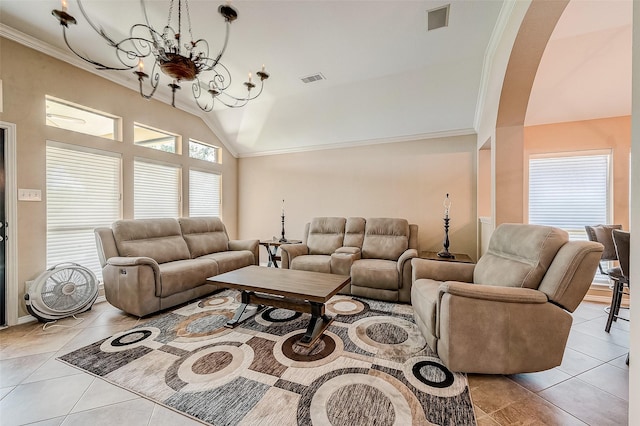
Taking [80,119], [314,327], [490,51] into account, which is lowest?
[314,327]

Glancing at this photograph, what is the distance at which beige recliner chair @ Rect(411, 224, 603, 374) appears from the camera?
1654 millimetres

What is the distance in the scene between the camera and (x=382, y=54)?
2957 millimetres

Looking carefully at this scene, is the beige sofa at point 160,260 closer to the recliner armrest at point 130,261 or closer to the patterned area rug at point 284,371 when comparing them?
the recliner armrest at point 130,261

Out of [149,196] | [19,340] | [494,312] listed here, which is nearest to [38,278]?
[19,340]

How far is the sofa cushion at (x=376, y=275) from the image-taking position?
3.22 metres

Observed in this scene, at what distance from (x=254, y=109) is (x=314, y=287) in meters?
3.42

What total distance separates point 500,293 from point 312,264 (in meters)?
2.39

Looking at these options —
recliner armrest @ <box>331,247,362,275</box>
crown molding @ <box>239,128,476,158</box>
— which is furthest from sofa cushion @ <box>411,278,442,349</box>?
crown molding @ <box>239,128,476,158</box>

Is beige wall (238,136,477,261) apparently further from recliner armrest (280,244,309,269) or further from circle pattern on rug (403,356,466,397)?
circle pattern on rug (403,356,466,397)

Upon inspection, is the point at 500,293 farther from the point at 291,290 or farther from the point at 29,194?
the point at 29,194

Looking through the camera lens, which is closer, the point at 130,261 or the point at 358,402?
the point at 358,402

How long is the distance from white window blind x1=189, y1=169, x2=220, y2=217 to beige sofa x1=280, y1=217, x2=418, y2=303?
2.03 meters

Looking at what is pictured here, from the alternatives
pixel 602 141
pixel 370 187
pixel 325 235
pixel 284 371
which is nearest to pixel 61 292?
pixel 284 371

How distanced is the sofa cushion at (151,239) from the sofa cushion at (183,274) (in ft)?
0.67
